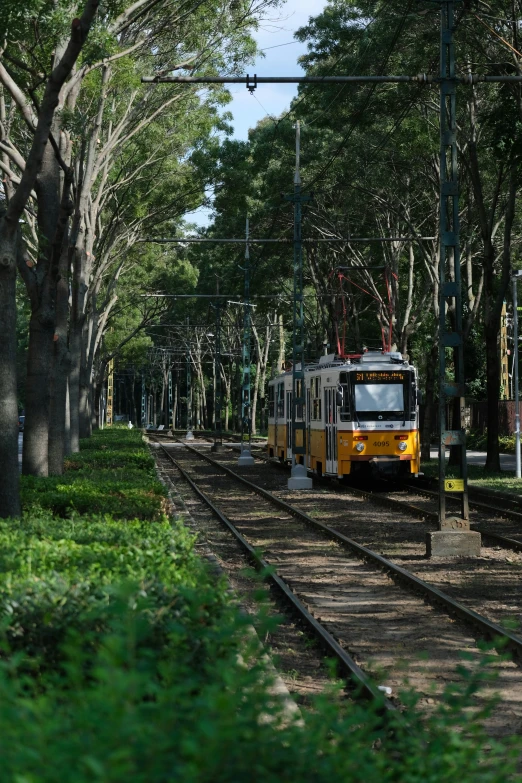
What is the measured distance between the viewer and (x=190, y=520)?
2152 centimetres

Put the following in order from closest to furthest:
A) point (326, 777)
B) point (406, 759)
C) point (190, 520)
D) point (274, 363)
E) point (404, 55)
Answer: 1. point (326, 777)
2. point (406, 759)
3. point (190, 520)
4. point (404, 55)
5. point (274, 363)

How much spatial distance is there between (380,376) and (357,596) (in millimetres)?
16437

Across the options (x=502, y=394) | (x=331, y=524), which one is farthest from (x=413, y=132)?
(x=502, y=394)

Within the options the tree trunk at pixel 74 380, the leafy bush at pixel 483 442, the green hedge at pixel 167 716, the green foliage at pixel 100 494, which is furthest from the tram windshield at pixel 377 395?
the green hedge at pixel 167 716

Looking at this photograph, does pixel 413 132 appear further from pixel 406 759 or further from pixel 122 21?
pixel 406 759

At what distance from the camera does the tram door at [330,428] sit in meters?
30.3

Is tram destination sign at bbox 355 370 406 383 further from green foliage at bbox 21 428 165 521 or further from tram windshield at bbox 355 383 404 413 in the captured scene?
green foliage at bbox 21 428 165 521

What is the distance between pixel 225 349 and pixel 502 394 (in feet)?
60.4

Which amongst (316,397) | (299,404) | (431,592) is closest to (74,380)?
(299,404)

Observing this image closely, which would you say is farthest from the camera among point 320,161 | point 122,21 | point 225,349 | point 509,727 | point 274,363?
point 274,363

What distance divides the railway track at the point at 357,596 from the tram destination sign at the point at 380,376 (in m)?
6.63

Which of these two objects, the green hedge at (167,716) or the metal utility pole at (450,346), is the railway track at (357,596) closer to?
the metal utility pole at (450,346)

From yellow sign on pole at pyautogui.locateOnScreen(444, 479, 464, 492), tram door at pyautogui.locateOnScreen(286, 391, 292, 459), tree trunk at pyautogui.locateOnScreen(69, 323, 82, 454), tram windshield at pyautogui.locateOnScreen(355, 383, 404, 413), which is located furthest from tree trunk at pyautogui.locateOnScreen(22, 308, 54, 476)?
tram door at pyautogui.locateOnScreen(286, 391, 292, 459)

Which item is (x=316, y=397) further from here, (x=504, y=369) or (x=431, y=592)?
(x=504, y=369)
